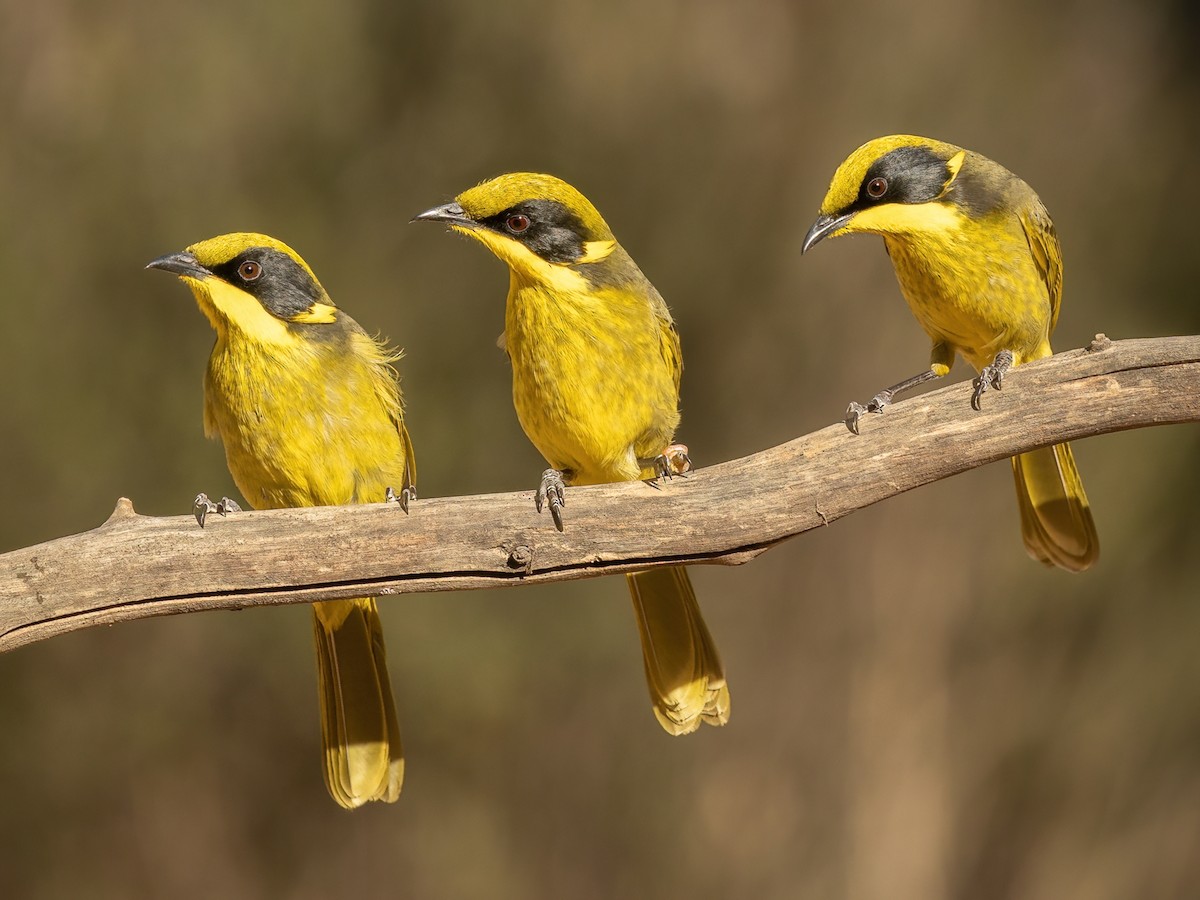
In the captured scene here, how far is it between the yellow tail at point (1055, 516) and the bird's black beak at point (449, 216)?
206 centimetres

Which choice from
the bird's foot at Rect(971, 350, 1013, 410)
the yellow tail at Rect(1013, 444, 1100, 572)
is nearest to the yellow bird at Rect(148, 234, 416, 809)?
the bird's foot at Rect(971, 350, 1013, 410)

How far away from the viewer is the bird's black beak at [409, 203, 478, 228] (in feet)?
11.8

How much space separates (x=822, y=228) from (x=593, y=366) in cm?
82

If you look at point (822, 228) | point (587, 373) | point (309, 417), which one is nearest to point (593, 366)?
point (587, 373)

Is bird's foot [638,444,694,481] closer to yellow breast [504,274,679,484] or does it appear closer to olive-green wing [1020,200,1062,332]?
yellow breast [504,274,679,484]

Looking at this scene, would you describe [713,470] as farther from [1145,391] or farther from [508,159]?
[508,159]

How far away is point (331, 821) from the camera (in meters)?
10.5

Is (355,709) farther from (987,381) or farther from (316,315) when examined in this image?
(987,381)

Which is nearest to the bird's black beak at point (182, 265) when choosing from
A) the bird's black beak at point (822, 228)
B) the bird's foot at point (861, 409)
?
the bird's black beak at point (822, 228)

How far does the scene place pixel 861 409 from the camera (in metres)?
4.06

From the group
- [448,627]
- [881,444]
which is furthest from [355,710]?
[448,627]

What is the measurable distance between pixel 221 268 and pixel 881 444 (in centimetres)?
203

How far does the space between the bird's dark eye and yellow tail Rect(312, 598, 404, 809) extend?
1.07 metres

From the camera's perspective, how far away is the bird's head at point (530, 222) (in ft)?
12.2
